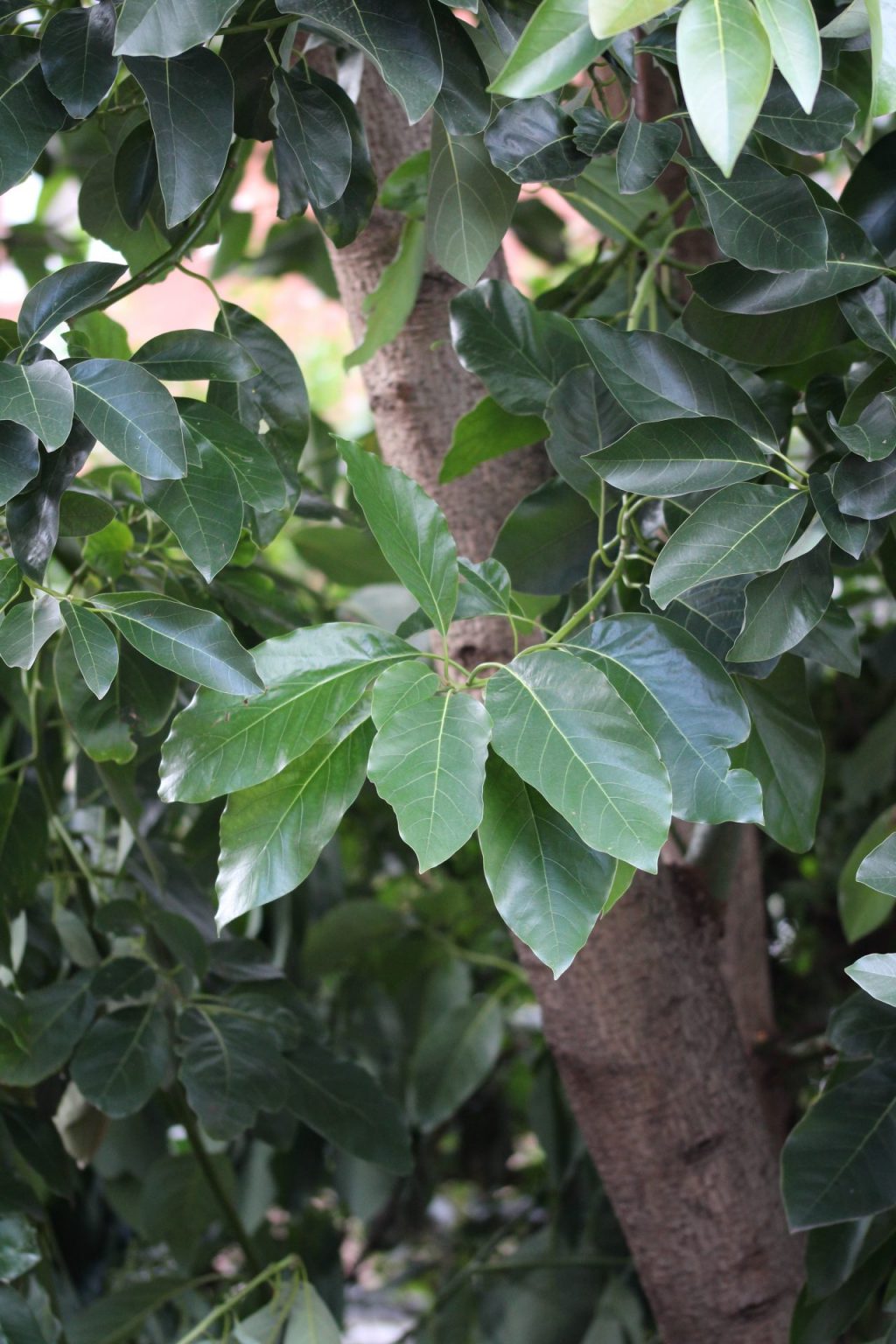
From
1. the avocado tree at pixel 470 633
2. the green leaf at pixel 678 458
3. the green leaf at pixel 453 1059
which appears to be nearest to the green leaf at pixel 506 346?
the avocado tree at pixel 470 633

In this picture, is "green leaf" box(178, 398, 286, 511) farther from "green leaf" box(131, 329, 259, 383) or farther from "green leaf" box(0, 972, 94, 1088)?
"green leaf" box(0, 972, 94, 1088)

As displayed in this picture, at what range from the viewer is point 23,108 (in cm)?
45

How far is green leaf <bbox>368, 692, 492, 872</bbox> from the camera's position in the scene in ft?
1.18

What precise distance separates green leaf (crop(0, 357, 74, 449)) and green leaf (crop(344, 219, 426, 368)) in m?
0.29

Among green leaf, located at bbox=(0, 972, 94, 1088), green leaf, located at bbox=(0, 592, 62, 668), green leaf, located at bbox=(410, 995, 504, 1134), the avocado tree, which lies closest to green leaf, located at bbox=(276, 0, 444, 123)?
the avocado tree

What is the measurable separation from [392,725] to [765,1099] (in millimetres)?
631

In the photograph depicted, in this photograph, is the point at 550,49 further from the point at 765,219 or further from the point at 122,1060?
the point at 122,1060

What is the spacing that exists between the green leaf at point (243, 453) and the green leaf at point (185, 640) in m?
0.06

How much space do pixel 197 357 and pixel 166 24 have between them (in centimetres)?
13

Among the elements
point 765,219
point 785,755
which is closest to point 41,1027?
point 785,755

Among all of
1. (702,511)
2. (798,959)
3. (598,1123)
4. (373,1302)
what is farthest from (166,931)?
(373,1302)

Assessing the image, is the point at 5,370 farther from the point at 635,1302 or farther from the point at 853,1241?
the point at 635,1302

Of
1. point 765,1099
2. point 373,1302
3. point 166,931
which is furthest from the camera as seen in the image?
point 373,1302

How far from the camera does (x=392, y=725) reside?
1.27 ft
